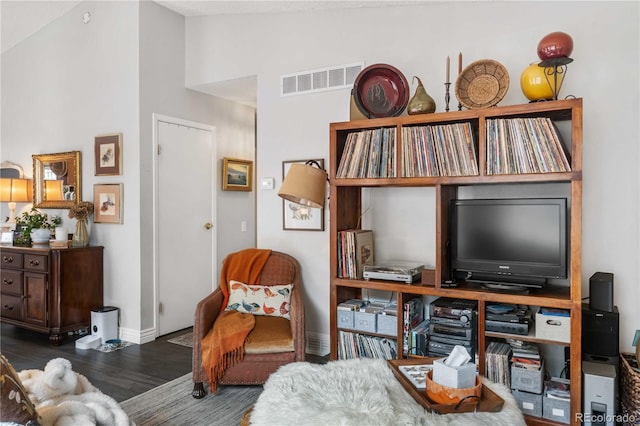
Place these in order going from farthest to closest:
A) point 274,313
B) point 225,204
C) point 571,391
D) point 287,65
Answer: point 225,204, point 287,65, point 274,313, point 571,391

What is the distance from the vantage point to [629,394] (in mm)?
2246

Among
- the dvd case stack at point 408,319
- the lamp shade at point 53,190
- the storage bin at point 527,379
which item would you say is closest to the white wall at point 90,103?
the lamp shade at point 53,190

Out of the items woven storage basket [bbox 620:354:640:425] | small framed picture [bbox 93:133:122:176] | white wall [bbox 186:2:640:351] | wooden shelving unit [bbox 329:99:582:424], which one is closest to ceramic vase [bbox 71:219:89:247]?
small framed picture [bbox 93:133:122:176]

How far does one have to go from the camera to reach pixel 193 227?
14.7 feet

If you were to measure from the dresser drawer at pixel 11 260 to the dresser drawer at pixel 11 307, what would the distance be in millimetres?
292

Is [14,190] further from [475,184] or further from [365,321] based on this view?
[475,184]

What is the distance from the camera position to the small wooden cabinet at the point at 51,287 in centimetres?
391

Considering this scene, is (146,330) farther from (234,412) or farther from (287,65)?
(287,65)

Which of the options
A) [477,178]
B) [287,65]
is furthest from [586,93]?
[287,65]

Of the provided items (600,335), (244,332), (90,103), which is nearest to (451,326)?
(600,335)

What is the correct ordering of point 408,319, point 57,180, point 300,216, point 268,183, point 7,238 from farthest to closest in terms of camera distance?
1. point 57,180
2. point 7,238
3. point 268,183
4. point 300,216
5. point 408,319

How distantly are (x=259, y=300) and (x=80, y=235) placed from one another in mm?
2069

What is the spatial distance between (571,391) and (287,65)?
3030 mm

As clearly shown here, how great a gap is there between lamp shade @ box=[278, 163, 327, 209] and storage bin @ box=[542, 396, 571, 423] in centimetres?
180
